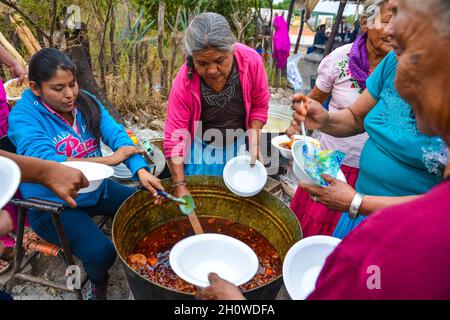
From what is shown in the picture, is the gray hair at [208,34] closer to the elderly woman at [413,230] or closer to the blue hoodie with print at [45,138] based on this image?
the blue hoodie with print at [45,138]

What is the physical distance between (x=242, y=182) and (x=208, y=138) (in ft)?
1.48

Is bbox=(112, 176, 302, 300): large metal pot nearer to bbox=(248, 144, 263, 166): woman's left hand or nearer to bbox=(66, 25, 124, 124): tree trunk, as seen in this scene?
bbox=(248, 144, 263, 166): woman's left hand

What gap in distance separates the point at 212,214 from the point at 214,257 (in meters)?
0.52

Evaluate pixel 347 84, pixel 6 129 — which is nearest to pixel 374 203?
pixel 347 84

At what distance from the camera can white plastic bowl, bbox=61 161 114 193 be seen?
67.6 inches

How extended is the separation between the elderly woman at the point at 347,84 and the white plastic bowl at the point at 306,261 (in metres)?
0.44

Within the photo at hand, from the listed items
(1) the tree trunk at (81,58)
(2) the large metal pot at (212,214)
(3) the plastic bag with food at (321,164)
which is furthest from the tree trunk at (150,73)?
(3) the plastic bag with food at (321,164)

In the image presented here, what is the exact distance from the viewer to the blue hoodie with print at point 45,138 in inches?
69.1

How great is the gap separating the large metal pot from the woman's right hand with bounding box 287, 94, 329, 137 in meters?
0.52

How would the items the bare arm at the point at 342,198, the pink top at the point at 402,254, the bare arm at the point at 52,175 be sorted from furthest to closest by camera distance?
1. the bare arm at the point at 342,198
2. the bare arm at the point at 52,175
3. the pink top at the point at 402,254

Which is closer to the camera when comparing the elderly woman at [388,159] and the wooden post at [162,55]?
the elderly woman at [388,159]

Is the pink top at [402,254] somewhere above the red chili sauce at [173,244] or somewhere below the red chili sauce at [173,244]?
above

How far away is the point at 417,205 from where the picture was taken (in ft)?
1.83
